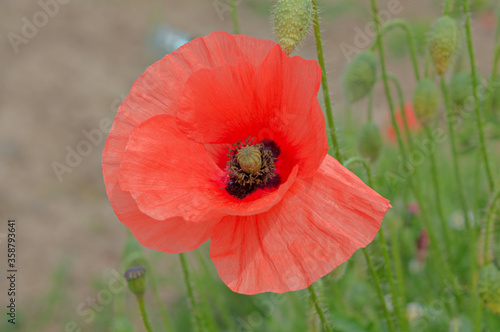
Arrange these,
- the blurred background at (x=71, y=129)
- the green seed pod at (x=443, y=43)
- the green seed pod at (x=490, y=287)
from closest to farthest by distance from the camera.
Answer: the green seed pod at (x=490, y=287)
the green seed pod at (x=443, y=43)
the blurred background at (x=71, y=129)

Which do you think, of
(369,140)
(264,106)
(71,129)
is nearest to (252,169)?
(264,106)

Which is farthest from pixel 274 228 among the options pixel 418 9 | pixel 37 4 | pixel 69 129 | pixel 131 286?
pixel 418 9

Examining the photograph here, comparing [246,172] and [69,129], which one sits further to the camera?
[69,129]

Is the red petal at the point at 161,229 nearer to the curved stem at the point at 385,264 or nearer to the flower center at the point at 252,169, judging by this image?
the flower center at the point at 252,169

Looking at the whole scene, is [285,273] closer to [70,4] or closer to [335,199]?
[335,199]

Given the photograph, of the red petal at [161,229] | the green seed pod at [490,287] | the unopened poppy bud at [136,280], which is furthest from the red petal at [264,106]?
the green seed pod at [490,287]
